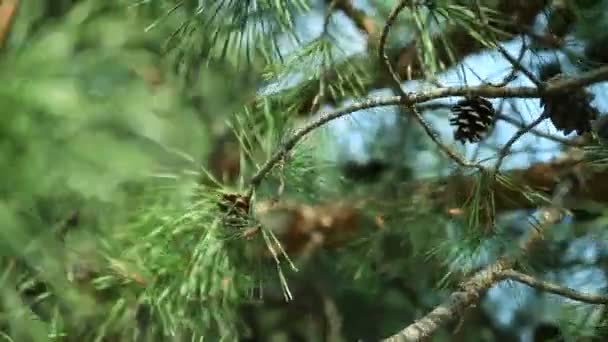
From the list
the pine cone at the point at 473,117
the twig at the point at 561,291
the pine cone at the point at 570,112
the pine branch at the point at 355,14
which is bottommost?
the twig at the point at 561,291

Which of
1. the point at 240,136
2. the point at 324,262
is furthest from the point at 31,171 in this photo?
the point at 324,262

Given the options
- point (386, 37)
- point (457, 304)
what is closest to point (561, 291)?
point (457, 304)

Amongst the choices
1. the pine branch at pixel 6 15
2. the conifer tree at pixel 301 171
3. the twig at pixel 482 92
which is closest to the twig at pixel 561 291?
the conifer tree at pixel 301 171

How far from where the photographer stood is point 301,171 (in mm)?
602

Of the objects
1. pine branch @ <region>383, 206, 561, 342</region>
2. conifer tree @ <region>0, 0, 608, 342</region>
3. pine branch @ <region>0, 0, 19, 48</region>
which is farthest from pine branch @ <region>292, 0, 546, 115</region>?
pine branch @ <region>0, 0, 19, 48</region>

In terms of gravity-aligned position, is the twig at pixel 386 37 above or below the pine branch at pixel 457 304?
above

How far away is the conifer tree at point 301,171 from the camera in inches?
18.3

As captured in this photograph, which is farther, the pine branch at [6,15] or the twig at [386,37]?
the pine branch at [6,15]

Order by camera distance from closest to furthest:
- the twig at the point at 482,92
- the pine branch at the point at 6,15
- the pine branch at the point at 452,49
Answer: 1. the twig at the point at 482,92
2. the pine branch at the point at 452,49
3. the pine branch at the point at 6,15

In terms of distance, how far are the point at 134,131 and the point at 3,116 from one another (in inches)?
4.9

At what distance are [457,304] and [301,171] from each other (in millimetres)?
189

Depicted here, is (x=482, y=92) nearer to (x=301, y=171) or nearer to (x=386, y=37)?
(x=386, y=37)

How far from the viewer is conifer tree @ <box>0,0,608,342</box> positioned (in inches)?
18.3

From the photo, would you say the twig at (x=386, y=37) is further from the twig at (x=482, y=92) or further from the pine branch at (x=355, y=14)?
the pine branch at (x=355, y=14)
